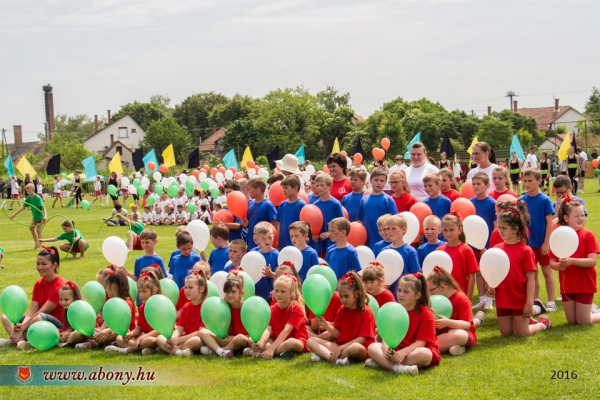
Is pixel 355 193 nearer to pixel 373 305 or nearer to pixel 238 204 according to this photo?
pixel 238 204

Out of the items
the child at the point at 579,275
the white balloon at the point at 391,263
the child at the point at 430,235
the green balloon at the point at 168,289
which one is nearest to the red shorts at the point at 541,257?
the child at the point at 579,275

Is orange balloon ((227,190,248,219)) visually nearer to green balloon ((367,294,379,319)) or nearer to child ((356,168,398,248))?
child ((356,168,398,248))

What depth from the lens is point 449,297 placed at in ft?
19.6

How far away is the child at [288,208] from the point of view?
7895 millimetres

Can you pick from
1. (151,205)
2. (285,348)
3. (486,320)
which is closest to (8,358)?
(285,348)

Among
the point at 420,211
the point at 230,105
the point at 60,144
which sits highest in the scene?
the point at 230,105

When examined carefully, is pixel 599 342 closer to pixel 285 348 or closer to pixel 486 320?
pixel 486 320

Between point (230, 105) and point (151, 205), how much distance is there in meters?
62.7

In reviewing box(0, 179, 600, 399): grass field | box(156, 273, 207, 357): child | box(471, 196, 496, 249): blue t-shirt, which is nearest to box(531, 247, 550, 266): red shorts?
box(471, 196, 496, 249): blue t-shirt

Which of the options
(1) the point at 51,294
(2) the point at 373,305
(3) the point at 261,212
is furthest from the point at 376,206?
(1) the point at 51,294

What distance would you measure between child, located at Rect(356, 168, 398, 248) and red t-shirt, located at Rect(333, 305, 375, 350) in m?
1.95

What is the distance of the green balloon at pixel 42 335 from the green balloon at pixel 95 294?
0.46 metres

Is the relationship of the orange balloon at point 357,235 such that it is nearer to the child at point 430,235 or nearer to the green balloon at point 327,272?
the child at point 430,235

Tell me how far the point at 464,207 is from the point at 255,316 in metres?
3.15
